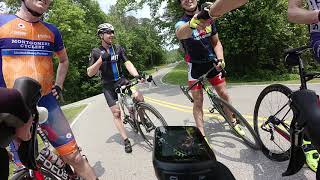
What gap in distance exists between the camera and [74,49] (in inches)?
2063

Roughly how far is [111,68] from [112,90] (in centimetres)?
45

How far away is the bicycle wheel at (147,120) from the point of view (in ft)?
20.3

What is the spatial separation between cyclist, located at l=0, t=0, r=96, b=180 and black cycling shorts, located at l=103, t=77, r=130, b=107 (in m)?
2.86

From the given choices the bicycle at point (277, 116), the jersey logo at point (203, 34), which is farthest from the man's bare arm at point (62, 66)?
the bicycle at point (277, 116)

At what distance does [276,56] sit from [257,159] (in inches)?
1135

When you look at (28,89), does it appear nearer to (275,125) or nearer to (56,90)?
(56,90)

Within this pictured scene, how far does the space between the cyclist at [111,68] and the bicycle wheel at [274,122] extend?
2286mm

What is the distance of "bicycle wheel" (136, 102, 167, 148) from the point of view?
6.20m

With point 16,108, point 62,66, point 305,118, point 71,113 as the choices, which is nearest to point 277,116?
point 305,118

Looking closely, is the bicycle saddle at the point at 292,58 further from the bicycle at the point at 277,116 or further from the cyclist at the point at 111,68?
the cyclist at the point at 111,68

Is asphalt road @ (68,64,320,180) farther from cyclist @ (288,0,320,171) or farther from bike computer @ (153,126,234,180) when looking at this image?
bike computer @ (153,126,234,180)

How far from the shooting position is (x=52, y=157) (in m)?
3.78

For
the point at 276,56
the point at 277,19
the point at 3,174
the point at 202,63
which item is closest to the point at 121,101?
the point at 202,63

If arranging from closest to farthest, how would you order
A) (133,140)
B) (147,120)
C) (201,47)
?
1. (201,47)
2. (147,120)
3. (133,140)
